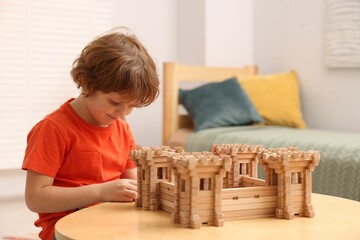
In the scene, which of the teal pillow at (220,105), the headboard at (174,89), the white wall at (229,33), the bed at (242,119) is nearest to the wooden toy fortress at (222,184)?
the bed at (242,119)

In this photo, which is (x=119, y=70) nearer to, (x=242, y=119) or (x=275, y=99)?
(x=242, y=119)

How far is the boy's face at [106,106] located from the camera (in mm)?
1446

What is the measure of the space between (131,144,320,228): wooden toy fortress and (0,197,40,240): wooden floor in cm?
151

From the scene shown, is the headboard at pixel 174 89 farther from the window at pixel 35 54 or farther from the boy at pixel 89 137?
the boy at pixel 89 137

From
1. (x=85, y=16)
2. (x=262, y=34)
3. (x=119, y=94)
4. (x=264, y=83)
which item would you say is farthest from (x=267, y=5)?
(x=119, y=94)

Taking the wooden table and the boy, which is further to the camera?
the boy

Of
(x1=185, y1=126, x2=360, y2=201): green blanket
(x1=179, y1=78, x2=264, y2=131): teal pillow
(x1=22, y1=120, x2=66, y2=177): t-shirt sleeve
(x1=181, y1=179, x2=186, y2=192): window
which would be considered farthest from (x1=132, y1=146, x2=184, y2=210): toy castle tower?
(x1=179, y1=78, x2=264, y2=131): teal pillow

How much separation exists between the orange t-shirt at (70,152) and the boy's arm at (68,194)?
1.3 inches

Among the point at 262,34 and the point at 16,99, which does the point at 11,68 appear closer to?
the point at 16,99

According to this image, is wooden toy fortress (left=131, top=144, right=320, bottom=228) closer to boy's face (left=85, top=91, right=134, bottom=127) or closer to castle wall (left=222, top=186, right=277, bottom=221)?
castle wall (left=222, top=186, right=277, bottom=221)

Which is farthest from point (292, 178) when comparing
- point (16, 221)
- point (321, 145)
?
point (16, 221)

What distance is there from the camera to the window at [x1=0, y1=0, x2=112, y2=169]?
11.5ft

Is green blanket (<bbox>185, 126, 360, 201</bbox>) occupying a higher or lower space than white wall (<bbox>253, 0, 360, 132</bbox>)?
lower

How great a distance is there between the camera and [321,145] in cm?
257
